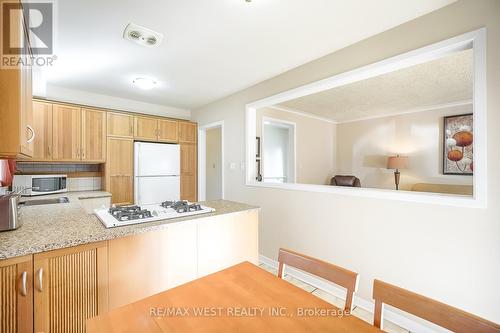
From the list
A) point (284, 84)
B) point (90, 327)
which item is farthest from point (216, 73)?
point (90, 327)

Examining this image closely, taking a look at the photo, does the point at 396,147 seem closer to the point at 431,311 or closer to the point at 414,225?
the point at 414,225

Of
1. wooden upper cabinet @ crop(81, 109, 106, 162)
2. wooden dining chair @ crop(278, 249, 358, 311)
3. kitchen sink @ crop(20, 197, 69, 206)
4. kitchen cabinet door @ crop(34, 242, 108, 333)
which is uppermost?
wooden upper cabinet @ crop(81, 109, 106, 162)

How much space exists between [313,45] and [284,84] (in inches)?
25.1

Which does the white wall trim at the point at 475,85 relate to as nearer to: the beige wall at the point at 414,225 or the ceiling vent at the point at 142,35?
the beige wall at the point at 414,225

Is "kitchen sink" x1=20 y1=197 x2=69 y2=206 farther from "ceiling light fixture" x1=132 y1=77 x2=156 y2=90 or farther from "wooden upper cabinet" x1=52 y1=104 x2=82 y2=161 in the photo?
"ceiling light fixture" x1=132 y1=77 x2=156 y2=90

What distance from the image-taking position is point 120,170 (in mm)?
3373

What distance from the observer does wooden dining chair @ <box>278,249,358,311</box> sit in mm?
904

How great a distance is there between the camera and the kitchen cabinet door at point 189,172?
4.03 m

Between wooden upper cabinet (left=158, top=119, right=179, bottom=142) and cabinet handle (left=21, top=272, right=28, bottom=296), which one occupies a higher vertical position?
wooden upper cabinet (left=158, top=119, right=179, bottom=142)

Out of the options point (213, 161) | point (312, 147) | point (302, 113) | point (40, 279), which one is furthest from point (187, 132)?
point (40, 279)

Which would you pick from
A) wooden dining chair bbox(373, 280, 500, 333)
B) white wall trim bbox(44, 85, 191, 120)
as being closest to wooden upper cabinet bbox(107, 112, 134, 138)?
white wall trim bbox(44, 85, 191, 120)

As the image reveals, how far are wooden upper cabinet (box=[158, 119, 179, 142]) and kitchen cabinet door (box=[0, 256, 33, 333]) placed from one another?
2.94 meters

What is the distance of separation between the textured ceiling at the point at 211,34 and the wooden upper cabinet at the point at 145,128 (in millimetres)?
763

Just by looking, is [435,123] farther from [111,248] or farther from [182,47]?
[111,248]
